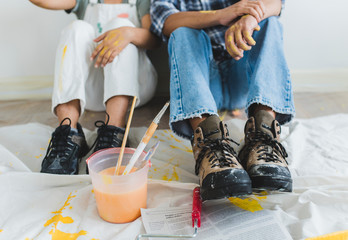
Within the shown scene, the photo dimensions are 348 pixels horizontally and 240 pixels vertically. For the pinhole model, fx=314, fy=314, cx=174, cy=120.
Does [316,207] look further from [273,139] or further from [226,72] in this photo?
[226,72]

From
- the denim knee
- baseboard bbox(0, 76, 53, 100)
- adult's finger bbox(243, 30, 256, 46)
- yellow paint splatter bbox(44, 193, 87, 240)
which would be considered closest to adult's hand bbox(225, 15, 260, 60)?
adult's finger bbox(243, 30, 256, 46)

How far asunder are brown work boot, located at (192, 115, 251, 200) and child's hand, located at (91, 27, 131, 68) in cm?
41

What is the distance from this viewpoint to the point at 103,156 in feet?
2.41

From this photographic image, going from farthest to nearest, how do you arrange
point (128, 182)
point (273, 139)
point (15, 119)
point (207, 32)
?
1. point (15, 119)
2. point (207, 32)
3. point (273, 139)
4. point (128, 182)

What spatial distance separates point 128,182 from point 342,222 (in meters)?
0.46

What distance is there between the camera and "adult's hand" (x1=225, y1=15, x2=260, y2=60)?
823 millimetres

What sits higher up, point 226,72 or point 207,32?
point 207,32

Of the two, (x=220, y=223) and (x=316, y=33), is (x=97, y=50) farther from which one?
(x=316, y=33)

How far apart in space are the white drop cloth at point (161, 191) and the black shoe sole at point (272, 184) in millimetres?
51

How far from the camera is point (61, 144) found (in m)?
0.92

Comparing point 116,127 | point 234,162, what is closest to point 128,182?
point 234,162

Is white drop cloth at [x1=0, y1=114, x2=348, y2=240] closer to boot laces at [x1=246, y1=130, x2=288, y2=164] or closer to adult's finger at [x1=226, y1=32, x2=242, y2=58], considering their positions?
boot laces at [x1=246, y1=130, x2=288, y2=164]

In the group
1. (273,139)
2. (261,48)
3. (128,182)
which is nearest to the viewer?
(128,182)

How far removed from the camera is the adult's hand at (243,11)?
2.92 feet
